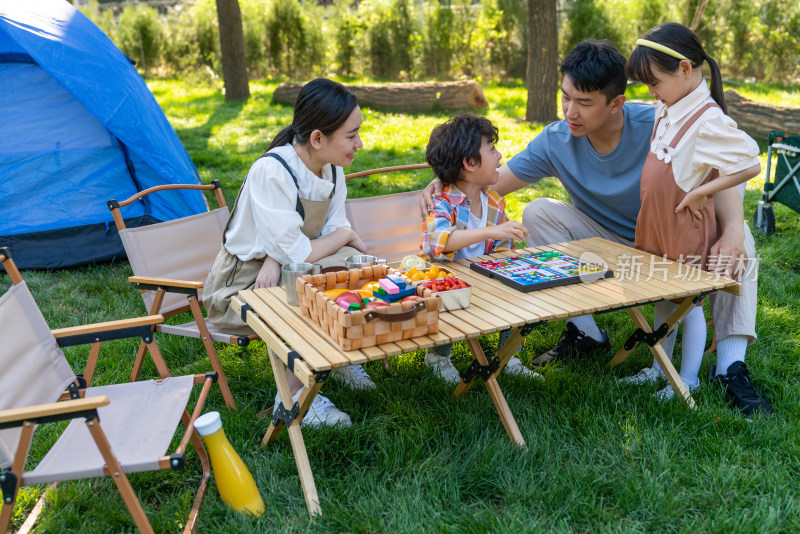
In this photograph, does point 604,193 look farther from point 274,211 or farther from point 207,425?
point 207,425

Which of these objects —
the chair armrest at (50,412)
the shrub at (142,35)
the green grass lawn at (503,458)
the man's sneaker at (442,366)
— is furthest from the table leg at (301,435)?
the shrub at (142,35)

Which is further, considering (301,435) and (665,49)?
(665,49)

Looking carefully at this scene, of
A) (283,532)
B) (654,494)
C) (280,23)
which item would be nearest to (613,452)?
(654,494)

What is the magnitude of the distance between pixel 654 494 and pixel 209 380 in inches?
64.8

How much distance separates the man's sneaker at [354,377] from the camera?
10.4 ft

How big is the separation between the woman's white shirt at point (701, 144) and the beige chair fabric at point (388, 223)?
1.40 metres

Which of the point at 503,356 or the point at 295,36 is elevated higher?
the point at 295,36

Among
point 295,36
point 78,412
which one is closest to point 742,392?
point 78,412

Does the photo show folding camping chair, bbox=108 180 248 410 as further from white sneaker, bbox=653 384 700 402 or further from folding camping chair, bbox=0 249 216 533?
white sneaker, bbox=653 384 700 402

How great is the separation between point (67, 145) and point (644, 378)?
432 centimetres

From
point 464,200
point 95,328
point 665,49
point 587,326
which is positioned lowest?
point 587,326

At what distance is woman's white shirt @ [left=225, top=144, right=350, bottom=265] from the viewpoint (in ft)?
9.46

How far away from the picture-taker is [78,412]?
1952 mm

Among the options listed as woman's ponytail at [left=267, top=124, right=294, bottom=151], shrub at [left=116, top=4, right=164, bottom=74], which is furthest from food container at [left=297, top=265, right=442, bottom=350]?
shrub at [left=116, top=4, right=164, bottom=74]
